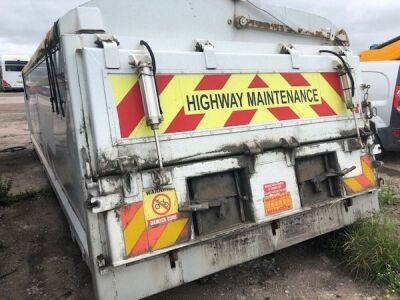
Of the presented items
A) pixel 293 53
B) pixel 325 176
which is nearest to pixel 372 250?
pixel 325 176

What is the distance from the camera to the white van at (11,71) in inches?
1232

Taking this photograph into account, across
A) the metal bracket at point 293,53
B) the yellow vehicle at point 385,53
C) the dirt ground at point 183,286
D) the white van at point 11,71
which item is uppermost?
the white van at point 11,71

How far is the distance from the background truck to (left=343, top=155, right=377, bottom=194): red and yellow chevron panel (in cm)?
314

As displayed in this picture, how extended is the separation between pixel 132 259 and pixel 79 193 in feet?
1.91

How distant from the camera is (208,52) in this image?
262 centimetres

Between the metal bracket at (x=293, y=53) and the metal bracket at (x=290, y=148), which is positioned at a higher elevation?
the metal bracket at (x=293, y=53)

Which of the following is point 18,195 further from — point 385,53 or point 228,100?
point 385,53

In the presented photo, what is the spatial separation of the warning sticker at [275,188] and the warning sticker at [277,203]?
0.09ft

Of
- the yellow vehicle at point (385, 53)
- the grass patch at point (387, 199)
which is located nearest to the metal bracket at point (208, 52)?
the grass patch at point (387, 199)

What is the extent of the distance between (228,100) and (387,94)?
14.5ft

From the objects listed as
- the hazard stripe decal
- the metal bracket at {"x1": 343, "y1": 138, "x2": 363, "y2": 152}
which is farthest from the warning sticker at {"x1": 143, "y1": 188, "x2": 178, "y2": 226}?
the metal bracket at {"x1": 343, "y1": 138, "x2": 363, "y2": 152}

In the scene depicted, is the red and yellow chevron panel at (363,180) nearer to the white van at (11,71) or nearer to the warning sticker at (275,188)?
the warning sticker at (275,188)

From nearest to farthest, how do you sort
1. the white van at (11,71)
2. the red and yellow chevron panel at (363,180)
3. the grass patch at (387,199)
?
1. the red and yellow chevron panel at (363,180)
2. the grass patch at (387,199)
3. the white van at (11,71)

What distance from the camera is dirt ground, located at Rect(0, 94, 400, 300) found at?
115 inches
